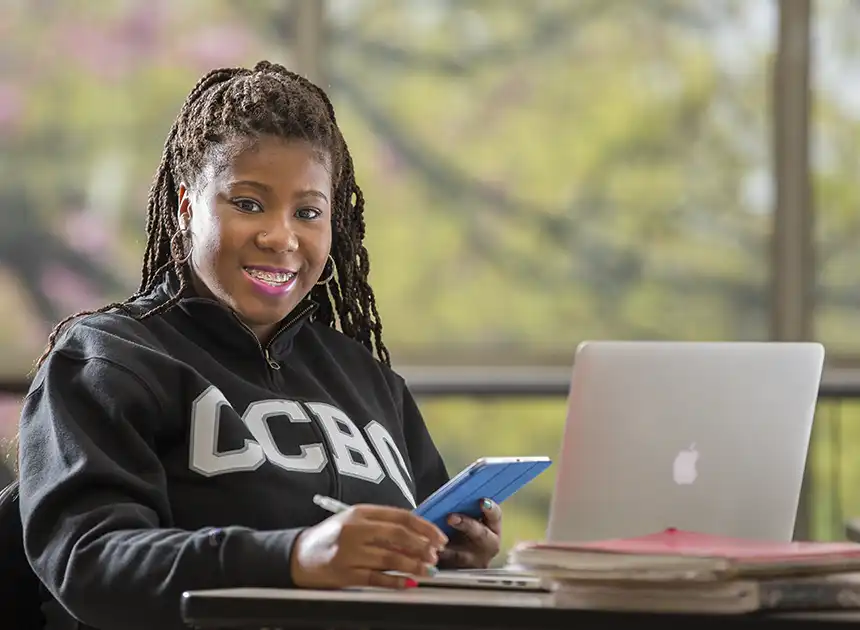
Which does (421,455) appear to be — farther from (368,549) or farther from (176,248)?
(368,549)

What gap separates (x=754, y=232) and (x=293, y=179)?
8.04 feet

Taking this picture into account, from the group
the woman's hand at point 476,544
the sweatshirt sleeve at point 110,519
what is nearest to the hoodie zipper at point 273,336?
the sweatshirt sleeve at point 110,519

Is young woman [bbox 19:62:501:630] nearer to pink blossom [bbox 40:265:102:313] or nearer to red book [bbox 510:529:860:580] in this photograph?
red book [bbox 510:529:860:580]

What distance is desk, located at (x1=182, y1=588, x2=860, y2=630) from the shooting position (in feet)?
3.36

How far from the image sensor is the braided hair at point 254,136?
5.67 feet

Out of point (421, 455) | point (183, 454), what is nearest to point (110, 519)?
point (183, 454)

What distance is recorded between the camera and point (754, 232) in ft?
12.8

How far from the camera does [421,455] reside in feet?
6.48

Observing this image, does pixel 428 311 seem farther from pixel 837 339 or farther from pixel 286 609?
pixel 286 609

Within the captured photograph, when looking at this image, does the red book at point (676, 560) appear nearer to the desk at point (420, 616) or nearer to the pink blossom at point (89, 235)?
the desk at point (420, 616)

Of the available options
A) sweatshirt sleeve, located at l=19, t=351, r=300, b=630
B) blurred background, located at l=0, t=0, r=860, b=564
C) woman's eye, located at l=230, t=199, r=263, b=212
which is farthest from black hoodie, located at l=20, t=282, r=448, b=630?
blurred background, located at l=0, t=0, r=860, b=564

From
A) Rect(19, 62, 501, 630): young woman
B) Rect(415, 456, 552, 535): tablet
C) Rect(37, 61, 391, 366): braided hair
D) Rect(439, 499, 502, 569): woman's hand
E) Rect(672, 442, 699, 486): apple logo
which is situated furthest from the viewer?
Rect(37, 61, 391, 366): braided hair

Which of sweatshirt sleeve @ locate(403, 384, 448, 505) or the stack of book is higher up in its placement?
sweatshirt sleeve @ locate(403, 384, 448, 505)

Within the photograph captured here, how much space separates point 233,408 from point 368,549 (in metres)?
0.50
